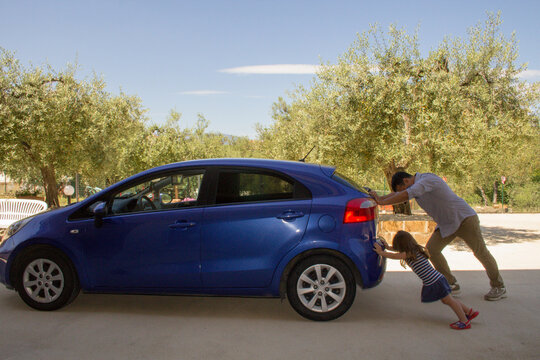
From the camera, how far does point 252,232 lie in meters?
5.00

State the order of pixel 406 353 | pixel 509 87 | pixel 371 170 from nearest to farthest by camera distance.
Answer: pixel 406 353
pixel 509 87
pixel 371 170

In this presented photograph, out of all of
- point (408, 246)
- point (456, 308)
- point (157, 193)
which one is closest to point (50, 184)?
point (157, 193)

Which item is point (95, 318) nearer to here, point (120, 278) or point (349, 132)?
point (120, 278)

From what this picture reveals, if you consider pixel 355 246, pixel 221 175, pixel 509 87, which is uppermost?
A: pixel 509 87

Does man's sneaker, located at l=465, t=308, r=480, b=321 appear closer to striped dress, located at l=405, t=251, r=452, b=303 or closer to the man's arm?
striped dress, located at l=405, t=251, r=452, b=303

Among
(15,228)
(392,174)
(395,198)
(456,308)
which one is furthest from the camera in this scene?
(392,174)

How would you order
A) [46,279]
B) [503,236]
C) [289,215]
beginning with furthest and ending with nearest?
1. [503,236]
2. [46,279]
3. [289,215]

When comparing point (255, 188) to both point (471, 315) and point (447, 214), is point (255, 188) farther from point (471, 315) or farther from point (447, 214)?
point (471, 315)

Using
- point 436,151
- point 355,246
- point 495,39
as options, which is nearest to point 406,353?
point 355,246

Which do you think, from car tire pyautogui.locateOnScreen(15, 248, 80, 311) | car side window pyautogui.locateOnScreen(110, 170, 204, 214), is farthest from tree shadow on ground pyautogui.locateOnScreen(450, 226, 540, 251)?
car tire pyautogui.locateOnScreen(15, 248, 80, 311)

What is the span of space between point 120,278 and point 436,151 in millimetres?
8850

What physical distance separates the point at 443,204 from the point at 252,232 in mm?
2415

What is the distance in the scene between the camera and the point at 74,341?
4.40 metres

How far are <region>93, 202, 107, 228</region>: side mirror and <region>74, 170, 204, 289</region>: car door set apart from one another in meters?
0.04
